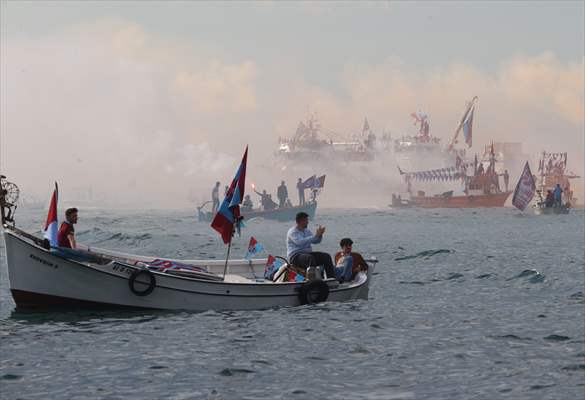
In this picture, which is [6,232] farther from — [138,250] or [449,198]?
[449,198]

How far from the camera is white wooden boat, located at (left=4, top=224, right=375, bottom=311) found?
19.0 meters

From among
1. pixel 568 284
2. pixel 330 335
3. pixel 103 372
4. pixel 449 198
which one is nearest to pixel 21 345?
pixel 103 372

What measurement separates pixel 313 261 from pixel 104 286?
5532mm

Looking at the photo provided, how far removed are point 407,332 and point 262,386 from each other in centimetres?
595

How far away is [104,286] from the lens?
1941cm

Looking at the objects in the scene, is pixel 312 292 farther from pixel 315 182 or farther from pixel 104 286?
pixel 315 182

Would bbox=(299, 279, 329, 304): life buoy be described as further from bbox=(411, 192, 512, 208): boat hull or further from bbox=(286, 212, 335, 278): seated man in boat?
bbox=(411, 192, 512, 208): boat hull

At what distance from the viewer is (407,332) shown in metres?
17.7

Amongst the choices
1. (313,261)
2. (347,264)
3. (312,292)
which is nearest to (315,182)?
(347,264)

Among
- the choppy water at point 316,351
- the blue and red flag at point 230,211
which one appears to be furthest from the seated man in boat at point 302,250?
the blue and red flag at point 230,211

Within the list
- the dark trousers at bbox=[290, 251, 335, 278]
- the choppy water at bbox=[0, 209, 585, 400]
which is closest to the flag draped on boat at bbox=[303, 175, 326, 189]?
the choppy water at bbox=[0, 209, 585, 400]

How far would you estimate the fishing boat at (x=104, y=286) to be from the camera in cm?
1902

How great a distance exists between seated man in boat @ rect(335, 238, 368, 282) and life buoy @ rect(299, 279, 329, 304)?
146 centimetres

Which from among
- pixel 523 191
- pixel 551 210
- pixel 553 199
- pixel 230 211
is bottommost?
pixel 230 211
